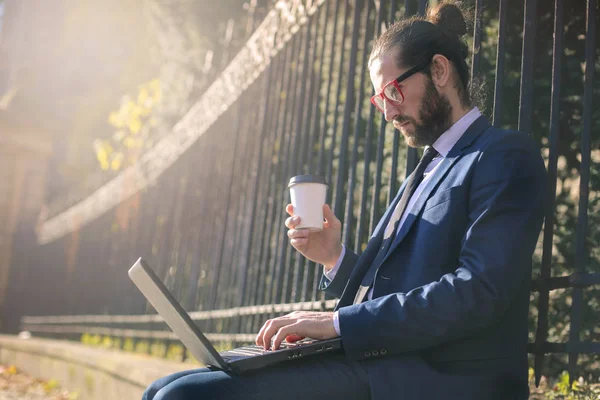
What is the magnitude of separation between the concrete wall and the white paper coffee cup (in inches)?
86.4

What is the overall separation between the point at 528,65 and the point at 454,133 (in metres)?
0.39

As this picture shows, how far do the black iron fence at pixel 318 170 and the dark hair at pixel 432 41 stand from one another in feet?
0.40

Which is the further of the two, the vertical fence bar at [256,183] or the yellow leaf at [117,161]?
the yellow leaf at [117,161]

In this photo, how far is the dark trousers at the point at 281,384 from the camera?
2.10 m

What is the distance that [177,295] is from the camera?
6.26 meters

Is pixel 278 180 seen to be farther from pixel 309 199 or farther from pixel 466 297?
pixel 466 297

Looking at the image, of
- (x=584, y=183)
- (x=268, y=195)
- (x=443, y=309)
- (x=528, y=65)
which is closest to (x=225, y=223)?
(x=268, y=195)

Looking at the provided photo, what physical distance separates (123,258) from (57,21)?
11772 millimetres

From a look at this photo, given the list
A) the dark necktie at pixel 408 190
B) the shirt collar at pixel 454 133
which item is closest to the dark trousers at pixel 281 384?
the dark necktie at pixel 408 190

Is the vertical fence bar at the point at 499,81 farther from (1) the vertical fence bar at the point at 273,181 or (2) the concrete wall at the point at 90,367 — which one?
(2) the concrete wall at the point at 90,367

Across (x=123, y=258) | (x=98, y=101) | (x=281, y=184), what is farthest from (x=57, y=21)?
(x=281, y=184)

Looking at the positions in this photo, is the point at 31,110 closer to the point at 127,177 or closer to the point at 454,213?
the point at 127,177

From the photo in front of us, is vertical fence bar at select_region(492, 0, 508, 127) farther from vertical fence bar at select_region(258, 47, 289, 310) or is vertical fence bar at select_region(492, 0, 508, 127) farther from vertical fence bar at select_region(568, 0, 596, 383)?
vertical fence bar at select_region(258, 47, 289, 310)

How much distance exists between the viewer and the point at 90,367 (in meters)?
6.79
